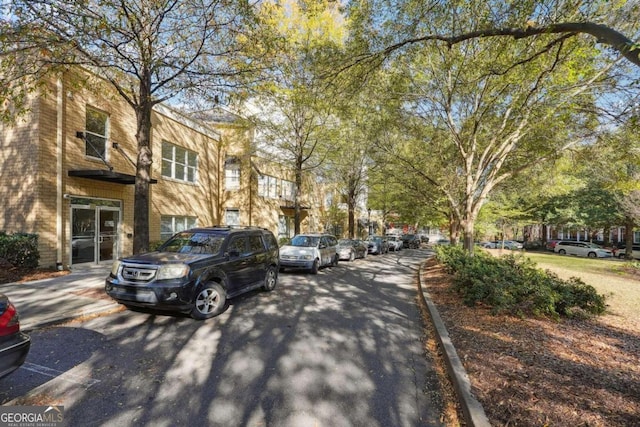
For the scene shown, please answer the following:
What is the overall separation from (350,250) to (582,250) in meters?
29.2

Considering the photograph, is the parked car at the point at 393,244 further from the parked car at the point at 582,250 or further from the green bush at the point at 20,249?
the green bush at the point at 20,249

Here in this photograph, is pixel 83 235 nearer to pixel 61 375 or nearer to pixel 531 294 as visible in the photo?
pixel 61 375

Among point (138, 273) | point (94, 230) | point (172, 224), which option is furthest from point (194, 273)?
point (172, 224)

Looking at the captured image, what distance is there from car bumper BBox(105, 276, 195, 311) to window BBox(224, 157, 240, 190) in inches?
630

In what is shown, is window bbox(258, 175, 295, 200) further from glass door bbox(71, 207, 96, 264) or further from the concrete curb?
the concrete curb

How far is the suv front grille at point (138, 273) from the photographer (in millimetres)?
5770

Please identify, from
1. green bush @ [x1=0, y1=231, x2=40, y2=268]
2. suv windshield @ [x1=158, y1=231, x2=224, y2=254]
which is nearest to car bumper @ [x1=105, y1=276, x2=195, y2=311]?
suv windshield @ [x1=158, y1=231, x2=224, y2=254]

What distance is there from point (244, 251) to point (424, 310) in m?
4.58

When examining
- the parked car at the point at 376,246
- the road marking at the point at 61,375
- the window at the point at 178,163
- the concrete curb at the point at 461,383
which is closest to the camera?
the concrete curb at the point at 461,383

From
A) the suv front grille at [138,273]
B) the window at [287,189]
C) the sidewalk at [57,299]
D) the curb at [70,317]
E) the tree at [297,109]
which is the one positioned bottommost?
the curb at [70,317]

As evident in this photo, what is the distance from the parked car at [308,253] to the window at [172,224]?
6.59m

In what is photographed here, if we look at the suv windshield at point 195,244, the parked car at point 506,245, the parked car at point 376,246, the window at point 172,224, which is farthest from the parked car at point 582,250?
the suv windshield at point 195,244

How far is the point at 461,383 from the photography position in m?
3.59

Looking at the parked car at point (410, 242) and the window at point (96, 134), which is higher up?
the window at point (96, 134)
